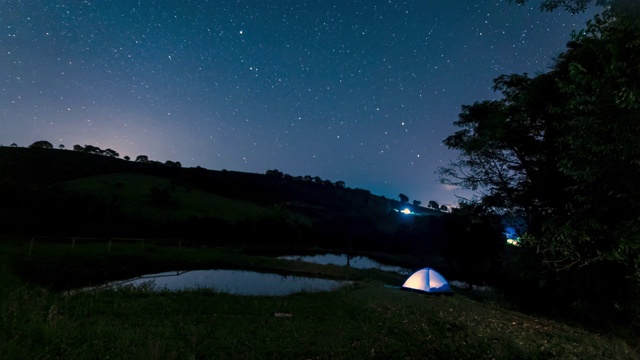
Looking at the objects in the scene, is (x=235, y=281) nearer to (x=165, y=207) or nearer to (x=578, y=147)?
(x=578, y=147)

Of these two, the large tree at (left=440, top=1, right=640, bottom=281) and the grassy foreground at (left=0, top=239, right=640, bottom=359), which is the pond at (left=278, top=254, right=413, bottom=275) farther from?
the grassy foreground at (left=0, top=239, right=640, bottom=359)

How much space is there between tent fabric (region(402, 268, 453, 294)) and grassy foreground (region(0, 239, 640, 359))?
3.86 metres

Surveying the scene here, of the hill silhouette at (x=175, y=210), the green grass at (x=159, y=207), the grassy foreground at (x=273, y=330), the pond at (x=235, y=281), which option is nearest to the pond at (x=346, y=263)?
the hill silhouette at (x=175, y=210)

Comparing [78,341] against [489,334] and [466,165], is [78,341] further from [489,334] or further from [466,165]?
[466,165]

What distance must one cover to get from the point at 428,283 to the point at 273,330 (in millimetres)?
13090

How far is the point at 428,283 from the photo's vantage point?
2120 cm

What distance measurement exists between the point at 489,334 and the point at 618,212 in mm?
5030

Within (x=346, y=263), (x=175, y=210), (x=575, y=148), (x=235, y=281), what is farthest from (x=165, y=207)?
(x=575, y=148)

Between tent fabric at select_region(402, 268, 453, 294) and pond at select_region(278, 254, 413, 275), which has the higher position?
tent fabric at select_region(402, 268, 453, 294)

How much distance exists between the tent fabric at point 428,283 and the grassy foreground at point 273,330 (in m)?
3.86

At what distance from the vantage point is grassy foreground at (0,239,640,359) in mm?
8086

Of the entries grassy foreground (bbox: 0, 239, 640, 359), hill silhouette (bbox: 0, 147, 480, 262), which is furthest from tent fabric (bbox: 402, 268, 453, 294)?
hill silhouette (bbox: 0, 147, 480, 262)

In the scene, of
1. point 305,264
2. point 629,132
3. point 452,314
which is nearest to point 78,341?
point 452,314

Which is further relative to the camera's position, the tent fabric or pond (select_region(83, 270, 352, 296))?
pond (select_region(83, 270, 352, 296))
